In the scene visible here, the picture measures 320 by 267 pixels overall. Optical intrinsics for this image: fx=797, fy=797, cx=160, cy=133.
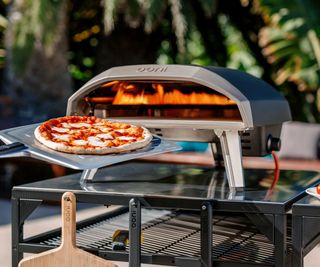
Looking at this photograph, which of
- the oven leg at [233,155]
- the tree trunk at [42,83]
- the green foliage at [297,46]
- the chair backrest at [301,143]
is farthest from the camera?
the green foliage at [297,46]

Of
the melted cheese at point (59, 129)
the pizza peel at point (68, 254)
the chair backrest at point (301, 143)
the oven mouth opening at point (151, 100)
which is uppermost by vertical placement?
the oven mouth opening at point (151, 100)

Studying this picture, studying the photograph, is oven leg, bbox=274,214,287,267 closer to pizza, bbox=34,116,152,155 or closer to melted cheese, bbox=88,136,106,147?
pizza, bbox=34,116,152,155

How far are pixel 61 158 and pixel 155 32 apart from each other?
8.27 meters

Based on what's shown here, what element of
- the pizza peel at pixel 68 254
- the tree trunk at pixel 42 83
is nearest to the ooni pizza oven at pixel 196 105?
the pizza peel at pixel 68 254

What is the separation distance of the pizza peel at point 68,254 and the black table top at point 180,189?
25 cm

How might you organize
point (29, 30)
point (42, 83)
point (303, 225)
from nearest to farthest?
point (303, 225) → point (29, 30) → point (42, 83)

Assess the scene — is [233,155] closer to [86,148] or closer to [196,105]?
[196,105]

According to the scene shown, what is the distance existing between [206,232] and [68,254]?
0.48 meters

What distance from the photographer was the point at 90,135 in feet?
9.80

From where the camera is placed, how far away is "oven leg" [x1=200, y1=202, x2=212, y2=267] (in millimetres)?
2729

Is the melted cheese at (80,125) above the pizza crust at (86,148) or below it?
above

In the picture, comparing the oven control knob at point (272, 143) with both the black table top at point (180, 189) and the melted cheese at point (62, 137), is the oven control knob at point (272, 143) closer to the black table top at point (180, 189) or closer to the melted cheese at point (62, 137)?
the black table top at point (180, 189)

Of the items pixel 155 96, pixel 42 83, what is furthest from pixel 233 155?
pixel 42 83

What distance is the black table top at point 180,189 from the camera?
109 inches
